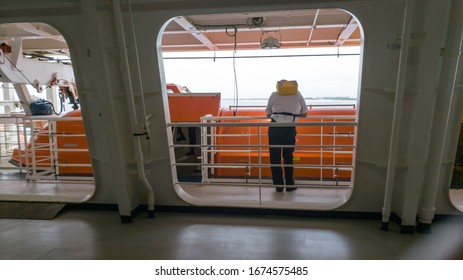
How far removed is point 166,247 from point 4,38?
3790 millimetres

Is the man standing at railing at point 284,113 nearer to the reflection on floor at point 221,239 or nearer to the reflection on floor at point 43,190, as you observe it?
the reflection on floor at point 221,239

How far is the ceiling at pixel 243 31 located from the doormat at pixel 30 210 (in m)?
2.14

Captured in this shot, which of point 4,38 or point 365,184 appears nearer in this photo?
point 365,184

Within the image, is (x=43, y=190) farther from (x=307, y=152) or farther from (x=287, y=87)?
(x=307, y=152)

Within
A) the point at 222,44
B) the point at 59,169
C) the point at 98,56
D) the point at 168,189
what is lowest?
the point at 59,169

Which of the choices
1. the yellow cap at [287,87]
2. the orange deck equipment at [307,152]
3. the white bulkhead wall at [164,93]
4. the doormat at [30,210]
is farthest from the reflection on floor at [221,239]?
the orange deck equipment at [307,152]

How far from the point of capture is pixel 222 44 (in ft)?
14.9

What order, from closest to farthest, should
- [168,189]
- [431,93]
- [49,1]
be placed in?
[431,93] < [49,1] < [168,189]

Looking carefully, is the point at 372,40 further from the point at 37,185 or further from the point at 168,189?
the point at 37,185

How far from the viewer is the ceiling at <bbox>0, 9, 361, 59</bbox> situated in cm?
330

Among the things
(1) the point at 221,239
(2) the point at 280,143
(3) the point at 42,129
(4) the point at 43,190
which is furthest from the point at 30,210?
(2) the point at 280,143

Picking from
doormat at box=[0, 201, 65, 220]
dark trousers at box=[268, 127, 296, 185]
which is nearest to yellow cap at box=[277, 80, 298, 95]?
dark trousers at box=[268, 127, 296, 185]

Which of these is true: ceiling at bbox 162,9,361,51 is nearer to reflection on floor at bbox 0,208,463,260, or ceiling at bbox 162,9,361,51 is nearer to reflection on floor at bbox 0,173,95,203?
reflection on floor at bbox 0,208,463,260

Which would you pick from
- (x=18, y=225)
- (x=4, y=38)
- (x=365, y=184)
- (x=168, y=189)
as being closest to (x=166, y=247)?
(x=168, y=189)
